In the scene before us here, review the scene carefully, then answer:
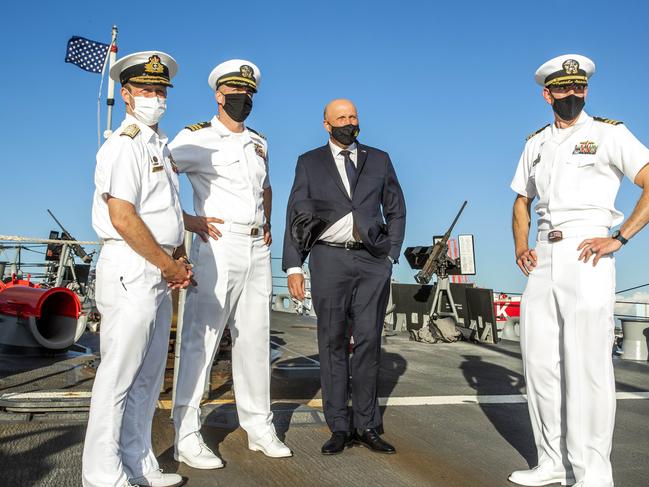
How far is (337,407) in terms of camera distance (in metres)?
4.15

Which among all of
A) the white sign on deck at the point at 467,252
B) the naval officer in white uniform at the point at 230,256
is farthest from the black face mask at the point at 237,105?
the white sign on deck at the point at 467,252

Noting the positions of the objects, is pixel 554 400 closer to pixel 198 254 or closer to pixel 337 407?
pixel 337 407

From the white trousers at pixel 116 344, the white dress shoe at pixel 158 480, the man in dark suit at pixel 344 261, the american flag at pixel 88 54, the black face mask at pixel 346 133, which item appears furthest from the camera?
the american flag at pixel 88 54

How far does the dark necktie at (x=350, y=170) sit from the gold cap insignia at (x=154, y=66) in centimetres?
150

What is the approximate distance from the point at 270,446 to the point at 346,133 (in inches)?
79.0

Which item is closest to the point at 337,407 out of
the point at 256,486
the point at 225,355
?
the point at 256,486

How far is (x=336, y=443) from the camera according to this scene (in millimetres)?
3990

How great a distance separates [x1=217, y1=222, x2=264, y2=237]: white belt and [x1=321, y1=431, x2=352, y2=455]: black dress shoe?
132 cm

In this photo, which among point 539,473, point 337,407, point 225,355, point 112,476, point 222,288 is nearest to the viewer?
point 112,476

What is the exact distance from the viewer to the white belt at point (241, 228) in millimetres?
3879

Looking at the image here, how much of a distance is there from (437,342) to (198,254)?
26.7ft

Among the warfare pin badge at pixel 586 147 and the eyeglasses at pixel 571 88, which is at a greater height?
the eyeglasses at pixel 571 88

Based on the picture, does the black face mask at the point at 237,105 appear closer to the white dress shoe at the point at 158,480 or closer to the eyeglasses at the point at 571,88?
the eyeglasses at the point at 571,88

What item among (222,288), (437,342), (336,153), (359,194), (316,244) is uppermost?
(336,153)
